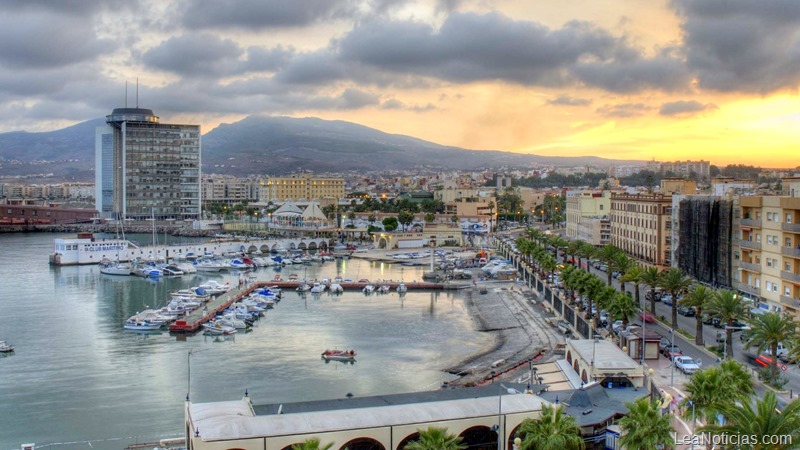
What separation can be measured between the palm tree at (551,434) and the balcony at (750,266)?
635 inches

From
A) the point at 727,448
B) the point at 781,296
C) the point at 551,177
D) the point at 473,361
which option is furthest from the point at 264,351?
the point at 551,177

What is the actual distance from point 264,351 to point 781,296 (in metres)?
16.0

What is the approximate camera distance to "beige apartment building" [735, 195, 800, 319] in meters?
21.3

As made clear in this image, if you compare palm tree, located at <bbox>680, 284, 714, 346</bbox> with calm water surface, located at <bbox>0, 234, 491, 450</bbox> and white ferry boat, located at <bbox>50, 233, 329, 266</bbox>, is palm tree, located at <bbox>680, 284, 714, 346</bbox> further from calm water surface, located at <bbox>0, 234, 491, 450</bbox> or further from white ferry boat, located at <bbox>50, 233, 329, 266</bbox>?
white ferry boat, located at <bbox>50, 233, 329, 266</bbox>

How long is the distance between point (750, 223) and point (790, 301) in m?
3.66

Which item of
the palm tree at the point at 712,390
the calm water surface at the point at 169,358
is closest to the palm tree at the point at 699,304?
the calm water surface at the point at 169,358

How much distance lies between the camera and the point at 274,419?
11.3 metres

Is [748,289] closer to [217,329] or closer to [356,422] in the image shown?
[356,422]

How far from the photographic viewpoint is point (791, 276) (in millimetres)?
21219

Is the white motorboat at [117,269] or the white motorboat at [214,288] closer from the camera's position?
the white motorboat at [214,288]

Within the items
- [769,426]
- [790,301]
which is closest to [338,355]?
[790,301]

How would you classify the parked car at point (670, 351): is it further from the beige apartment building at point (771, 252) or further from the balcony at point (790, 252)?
the balcony at point (790, 252)

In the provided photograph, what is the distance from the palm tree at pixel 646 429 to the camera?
9344 mm

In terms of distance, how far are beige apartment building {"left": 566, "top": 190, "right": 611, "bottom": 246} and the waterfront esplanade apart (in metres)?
36.8
